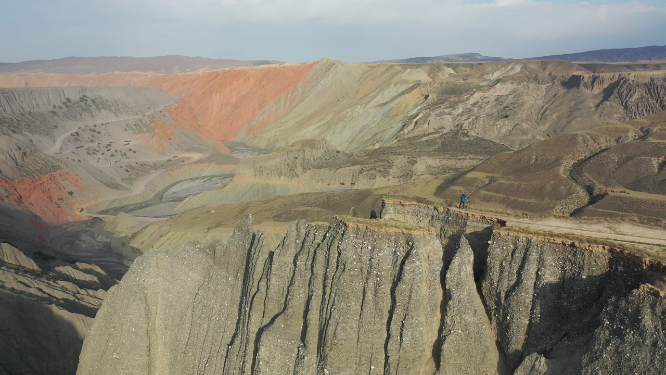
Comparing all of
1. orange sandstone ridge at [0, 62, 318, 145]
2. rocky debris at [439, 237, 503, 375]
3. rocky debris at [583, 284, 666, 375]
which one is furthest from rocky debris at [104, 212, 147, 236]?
rocky debris at [583, 284, 666, 375]

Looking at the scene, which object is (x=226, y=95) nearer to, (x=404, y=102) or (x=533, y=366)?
(x=404, y=102)

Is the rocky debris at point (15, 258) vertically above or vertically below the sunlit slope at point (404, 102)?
below

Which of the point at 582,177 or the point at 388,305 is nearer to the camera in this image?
the point at 388,305

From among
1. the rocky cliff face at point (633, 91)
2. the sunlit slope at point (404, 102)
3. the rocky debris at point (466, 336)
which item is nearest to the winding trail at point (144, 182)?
the sunlit slope at point (404, 102)

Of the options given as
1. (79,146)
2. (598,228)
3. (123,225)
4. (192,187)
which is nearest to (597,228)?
(598,228)

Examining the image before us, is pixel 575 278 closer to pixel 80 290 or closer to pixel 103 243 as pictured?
pixel 80 290

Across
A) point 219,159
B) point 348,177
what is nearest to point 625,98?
point 348,177

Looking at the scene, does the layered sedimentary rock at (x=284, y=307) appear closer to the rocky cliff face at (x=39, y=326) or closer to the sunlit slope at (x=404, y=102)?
the rocky cliff face at (x=39, y=326)
